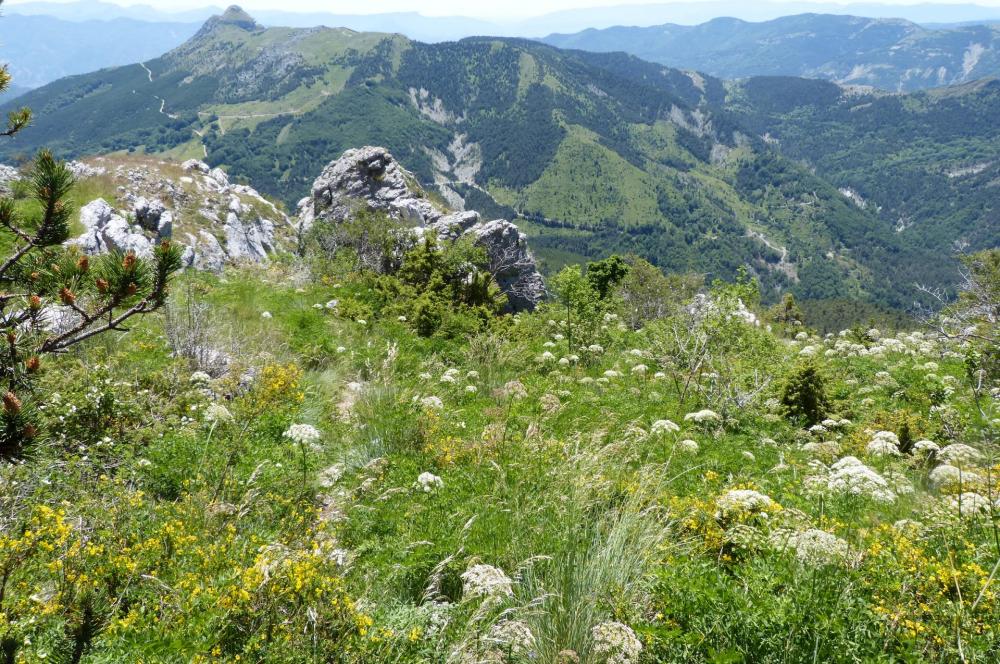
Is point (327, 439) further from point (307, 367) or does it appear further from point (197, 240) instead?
point (197, 240)

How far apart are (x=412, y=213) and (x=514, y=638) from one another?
127 feet

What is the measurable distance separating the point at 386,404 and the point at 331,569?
14.2 feet

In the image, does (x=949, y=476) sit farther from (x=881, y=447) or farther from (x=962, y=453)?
(x=881, y=447)

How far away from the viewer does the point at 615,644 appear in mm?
3389

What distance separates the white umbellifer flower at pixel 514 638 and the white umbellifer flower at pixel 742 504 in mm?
2345

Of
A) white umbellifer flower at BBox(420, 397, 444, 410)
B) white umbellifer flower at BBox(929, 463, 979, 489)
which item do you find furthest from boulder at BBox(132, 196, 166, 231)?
white umbellifer flower at BBox(929, 463, 979, 489)

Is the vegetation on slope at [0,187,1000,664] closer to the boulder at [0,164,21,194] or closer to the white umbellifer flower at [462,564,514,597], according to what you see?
the white umbellifer flower at [462,564,514,597]

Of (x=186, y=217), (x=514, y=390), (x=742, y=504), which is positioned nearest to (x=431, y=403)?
(x=514, y=390)

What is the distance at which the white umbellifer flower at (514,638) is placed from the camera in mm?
3521

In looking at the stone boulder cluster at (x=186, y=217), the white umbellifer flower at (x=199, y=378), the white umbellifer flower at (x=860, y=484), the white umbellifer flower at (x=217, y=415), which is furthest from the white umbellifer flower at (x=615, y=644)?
the stone boulder cluster at (x=186, y=217)

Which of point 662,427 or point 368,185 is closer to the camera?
point 662,427

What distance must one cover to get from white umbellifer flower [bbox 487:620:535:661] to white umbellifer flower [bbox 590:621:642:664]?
1.40ft

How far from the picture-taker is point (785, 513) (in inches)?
195

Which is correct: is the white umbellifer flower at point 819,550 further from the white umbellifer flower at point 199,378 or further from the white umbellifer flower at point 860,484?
the white umbellifer flower at point 199,378
